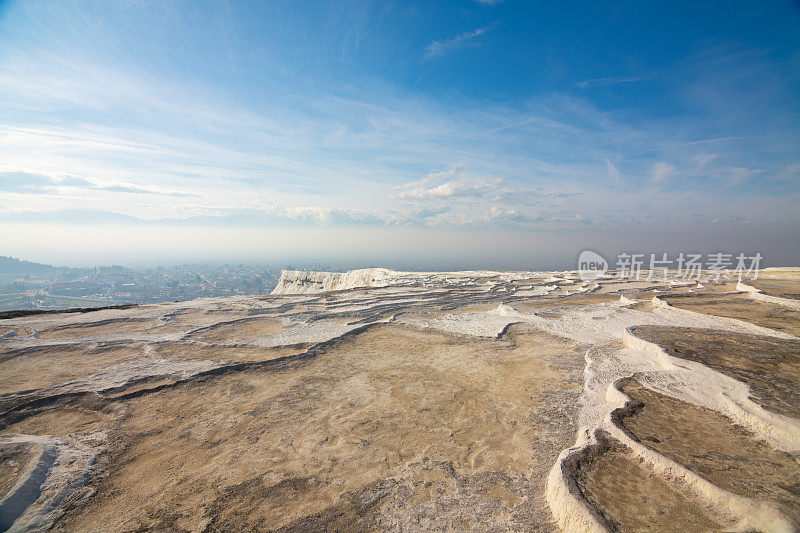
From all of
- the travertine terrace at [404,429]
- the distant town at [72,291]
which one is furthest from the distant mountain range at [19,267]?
the travertine terrace at [404,429]

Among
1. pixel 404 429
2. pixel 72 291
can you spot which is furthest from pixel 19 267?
pixel 404 429

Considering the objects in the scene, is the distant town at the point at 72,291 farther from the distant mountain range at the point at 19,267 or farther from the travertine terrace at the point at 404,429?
the travertine terrace at the point at 404,429

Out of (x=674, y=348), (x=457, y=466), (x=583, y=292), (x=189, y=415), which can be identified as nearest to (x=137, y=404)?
(x=189, y=415)

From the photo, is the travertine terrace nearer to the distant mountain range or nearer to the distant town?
the distant town

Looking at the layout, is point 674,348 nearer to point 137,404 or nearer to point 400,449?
point 400,449

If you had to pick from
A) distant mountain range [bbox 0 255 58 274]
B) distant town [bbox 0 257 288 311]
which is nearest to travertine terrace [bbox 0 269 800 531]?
distant town [bbox 0 257 288 311]

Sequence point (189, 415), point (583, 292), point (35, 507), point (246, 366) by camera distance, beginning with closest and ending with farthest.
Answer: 1. point (35, 507)
2. point (189, 415)
3. point (246, 366)
4. point (583, 292)

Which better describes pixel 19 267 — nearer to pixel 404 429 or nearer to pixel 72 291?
pixel 72 291

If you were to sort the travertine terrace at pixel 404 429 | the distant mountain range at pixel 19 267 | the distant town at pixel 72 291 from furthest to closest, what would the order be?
the distant mountain range at pixel 19 267 → the distant town at pixel 72 291 → the travertine terrace at pixel 404 429
